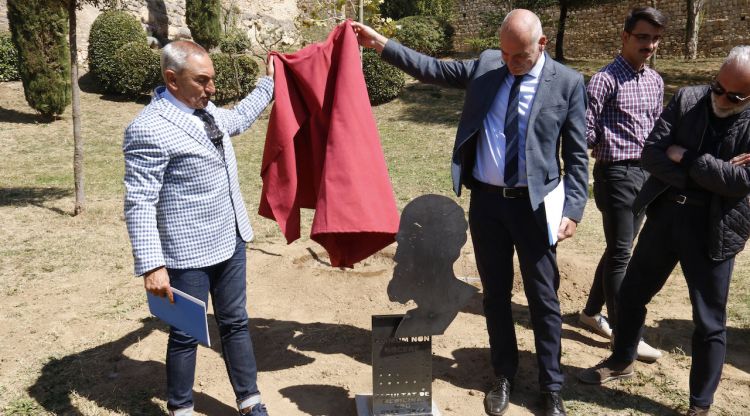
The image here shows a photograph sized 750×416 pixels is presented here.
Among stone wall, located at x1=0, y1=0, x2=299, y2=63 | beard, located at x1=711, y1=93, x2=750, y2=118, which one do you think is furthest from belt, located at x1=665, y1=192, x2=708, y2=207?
stone wall, located at x1=0, y1=0, x2=299, y2=63

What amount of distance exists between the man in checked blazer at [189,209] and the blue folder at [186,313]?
7cm

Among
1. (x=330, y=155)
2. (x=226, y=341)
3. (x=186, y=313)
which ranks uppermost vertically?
(x=330, y=155)

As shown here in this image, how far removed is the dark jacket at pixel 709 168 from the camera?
292 centimetres

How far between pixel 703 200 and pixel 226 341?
233 centimetres

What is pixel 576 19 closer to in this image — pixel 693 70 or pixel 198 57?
pixel 693 70

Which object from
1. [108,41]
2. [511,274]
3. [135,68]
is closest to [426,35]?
[135,68]

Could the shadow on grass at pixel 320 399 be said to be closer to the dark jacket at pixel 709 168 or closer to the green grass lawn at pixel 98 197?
the green grass lawn at pixel 98 197

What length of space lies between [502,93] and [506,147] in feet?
0.85

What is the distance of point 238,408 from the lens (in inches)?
127

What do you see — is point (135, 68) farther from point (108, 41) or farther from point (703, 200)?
point (703, 200)

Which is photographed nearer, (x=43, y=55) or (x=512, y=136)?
(x=512, y=136)

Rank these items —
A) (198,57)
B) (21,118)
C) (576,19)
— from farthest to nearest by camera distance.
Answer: (576,19)
(21,118)
(198,57)

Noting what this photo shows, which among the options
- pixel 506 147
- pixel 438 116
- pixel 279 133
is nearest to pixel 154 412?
pixel 279 133

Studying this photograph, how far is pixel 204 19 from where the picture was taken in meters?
17.5
